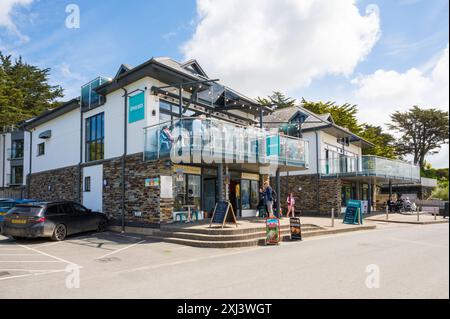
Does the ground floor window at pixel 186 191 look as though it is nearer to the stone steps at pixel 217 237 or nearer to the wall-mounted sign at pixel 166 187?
the wall-mounted sign at pixel 166 187

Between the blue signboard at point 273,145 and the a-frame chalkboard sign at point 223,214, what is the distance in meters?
4.50

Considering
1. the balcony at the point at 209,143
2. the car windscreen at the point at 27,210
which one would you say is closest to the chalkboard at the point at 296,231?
the balcony at the point at 209,143

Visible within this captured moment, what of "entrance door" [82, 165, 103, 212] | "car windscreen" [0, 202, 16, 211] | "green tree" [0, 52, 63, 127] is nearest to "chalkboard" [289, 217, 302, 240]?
"entrance door" [82, 165, 103, 212]

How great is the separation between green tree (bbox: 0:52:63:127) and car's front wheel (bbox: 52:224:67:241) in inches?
1174

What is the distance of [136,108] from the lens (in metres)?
16.6

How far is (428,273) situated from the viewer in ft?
20.8

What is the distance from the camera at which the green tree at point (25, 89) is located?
39844 millimetres

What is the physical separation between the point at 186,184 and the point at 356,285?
464 inches

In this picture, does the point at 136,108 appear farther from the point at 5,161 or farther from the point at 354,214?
the point at 5,161

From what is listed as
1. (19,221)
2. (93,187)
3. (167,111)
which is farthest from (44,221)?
(167,111)

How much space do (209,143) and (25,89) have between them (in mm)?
37562

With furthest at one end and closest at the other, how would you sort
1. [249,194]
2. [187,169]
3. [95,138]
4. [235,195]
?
[249,194] → [235,195] → [95,138] → [187,169]

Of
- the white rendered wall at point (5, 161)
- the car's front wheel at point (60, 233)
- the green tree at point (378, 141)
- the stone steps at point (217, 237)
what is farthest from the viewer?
the green tree at point (378, 141)
